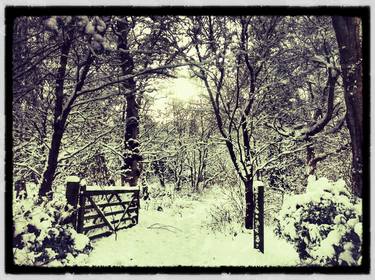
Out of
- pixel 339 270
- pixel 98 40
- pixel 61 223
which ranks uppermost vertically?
pixel 98 40

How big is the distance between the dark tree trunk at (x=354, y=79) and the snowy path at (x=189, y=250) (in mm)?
1922

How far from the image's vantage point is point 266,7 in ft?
17.0

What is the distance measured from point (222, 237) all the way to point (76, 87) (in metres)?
4.51

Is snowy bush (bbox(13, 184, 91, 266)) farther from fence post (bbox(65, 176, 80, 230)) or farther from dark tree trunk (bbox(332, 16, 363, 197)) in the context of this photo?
dark tree trunk (bbox(332, 16, 363, 197))

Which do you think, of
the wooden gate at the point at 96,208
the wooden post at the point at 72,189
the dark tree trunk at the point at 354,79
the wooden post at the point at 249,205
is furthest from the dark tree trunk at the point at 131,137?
the dark tree trunk at the point at 354,79

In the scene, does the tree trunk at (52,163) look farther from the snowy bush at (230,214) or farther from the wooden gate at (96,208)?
the snowy bush at (230,214)

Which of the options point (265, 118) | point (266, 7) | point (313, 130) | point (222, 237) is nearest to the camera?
point (266, 7)

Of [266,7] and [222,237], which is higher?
[266,7]

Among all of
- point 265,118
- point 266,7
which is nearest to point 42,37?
point 266,7

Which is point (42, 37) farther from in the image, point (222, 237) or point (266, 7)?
point (222, 237)

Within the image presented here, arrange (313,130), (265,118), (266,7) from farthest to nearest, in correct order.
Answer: (265,118) < (313,130) < (266,7)

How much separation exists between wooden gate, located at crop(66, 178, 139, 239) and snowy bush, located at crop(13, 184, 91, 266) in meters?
0.98

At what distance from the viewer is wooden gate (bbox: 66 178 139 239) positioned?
632 centimetres

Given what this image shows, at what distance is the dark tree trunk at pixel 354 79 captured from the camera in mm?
5195
